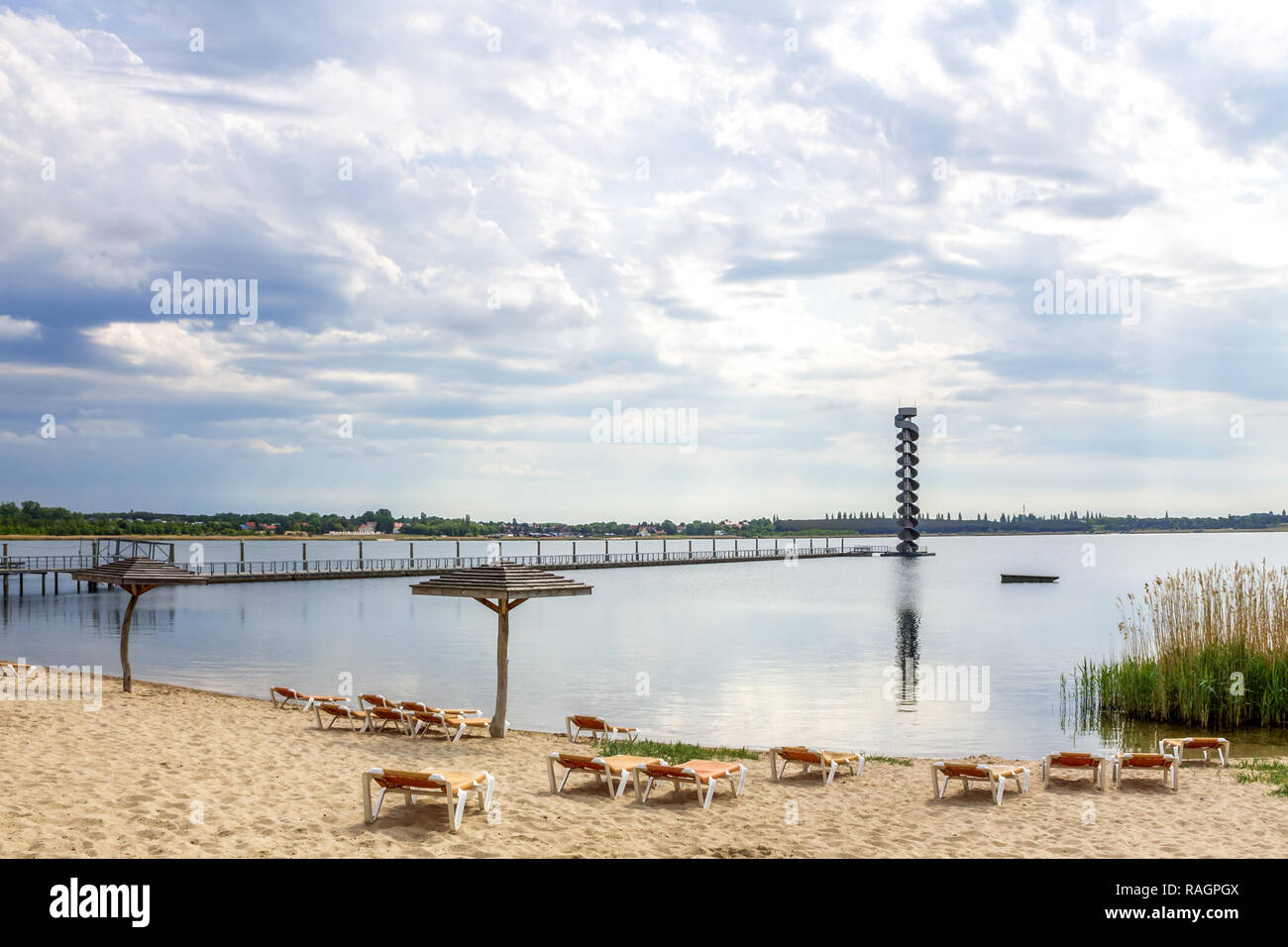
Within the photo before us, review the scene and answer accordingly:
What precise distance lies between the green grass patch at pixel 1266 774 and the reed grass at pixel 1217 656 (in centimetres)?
432

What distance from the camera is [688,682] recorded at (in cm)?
2659

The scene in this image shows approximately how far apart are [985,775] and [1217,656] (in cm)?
997

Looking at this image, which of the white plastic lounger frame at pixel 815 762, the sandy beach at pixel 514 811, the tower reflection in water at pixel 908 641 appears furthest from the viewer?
the tower reflection in water at pixel 908 641

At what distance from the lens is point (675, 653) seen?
1339 inches

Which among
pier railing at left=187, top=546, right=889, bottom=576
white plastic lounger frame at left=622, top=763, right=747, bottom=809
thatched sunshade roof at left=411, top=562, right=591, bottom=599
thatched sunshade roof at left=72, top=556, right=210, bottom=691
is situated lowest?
pier railing at left=187, top=546, right=889, bottom=576

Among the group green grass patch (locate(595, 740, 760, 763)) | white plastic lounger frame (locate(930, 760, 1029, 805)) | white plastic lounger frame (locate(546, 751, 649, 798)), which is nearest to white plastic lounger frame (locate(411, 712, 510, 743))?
green grass patch (locate(595, 740, 760, 763))

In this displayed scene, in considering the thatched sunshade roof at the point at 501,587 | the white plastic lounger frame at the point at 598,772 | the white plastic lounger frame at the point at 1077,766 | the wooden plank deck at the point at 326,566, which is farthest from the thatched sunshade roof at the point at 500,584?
the wooden plank deck at the point at 326,566

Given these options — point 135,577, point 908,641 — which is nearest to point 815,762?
point 135,577

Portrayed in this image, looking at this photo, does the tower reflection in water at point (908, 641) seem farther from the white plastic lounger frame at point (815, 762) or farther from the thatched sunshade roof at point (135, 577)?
the thatched sunshade roof at point (135, 577)

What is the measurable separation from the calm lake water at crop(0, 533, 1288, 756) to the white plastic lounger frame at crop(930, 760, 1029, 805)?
210 inches

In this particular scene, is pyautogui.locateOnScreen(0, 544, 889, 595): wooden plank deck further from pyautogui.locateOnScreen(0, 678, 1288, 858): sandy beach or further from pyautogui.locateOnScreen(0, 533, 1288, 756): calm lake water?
pyautogui.locateOnScreen(0, 678, 1288, 858): sandy beach

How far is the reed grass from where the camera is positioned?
17.6 m

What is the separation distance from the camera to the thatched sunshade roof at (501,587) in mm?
13896
